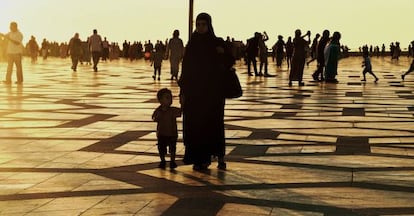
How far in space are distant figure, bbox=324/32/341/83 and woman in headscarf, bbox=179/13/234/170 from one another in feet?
58.8

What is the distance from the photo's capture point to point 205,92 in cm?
834

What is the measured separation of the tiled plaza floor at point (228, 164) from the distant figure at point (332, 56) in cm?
1028

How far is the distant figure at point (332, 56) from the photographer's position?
2597 centimetres

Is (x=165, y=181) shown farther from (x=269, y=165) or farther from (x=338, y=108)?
(x=338, y=108)

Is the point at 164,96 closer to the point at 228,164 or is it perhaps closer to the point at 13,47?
the point at 228,164

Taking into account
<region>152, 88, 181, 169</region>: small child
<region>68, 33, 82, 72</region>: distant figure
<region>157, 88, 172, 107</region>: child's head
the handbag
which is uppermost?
the handbag

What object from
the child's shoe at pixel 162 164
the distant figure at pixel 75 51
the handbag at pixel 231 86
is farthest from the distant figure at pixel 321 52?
the child's shoe at pixel 162 164

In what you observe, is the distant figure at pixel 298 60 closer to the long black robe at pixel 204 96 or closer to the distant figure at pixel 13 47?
the distant figure at pixel 13 47

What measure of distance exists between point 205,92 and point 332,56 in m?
18.1

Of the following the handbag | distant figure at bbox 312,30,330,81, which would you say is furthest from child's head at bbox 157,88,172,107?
distant figure at bbox 312,30,330,81

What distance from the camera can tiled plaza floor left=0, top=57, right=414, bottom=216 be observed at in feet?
20.7

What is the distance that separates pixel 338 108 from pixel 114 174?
29.0 feet

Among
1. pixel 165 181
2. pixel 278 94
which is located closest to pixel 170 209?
pixel 165 181

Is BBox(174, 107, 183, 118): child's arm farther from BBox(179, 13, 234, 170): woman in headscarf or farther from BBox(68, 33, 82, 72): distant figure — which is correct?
BBox(68, 33, 82, 72): distant figure
